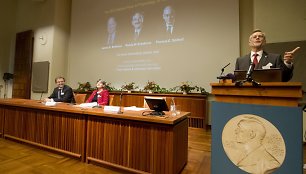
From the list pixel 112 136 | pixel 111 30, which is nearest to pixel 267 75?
pixel 112 136

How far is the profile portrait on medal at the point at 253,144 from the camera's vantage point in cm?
114

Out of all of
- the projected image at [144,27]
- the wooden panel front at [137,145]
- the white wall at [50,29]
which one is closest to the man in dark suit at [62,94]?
the wooden panel front at [137,145]

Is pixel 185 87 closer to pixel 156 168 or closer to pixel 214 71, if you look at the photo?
pixel 214 71

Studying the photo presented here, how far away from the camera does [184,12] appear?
4.89 metres

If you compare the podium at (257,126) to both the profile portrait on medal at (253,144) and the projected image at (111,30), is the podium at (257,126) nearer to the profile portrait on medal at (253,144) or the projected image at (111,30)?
the profile portrait on medal at (253,144)

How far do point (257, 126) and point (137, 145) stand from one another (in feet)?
4.09

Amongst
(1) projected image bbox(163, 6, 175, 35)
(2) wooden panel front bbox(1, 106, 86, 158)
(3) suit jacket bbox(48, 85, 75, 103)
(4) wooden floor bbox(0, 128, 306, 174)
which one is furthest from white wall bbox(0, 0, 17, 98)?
(1) projected image bbox(163, 6, 175, 35)

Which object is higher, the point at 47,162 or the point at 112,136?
the point at 112,136

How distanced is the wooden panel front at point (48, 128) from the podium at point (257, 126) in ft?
5.78

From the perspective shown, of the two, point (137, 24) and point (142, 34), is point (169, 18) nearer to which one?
point (142, 34)

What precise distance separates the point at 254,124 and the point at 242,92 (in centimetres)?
23

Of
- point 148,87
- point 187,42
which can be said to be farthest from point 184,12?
point 148,87

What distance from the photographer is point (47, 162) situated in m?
2.36

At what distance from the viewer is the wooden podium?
3.78 feet
